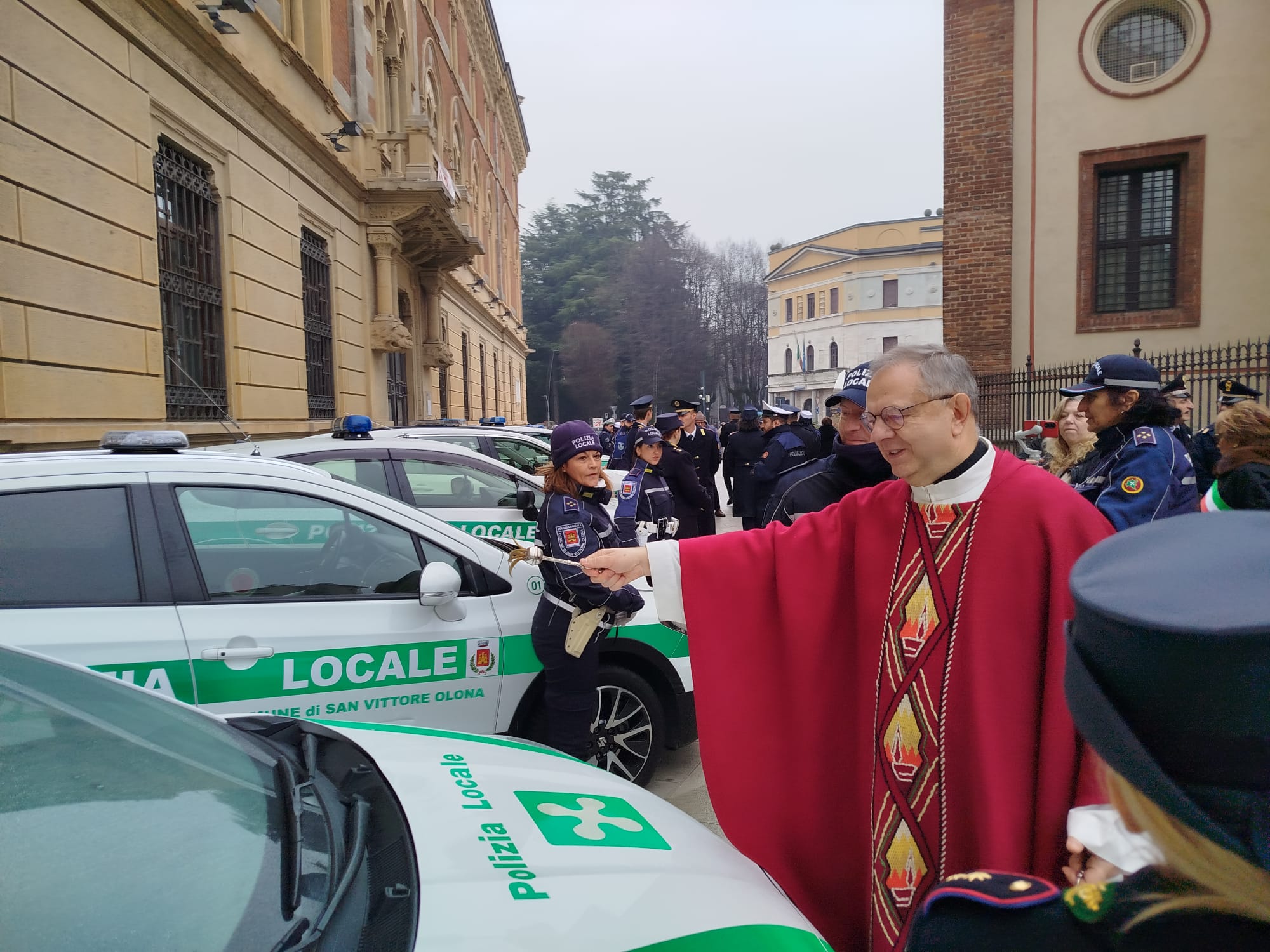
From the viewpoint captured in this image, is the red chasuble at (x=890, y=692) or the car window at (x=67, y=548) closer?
the red chasuble at (x=890, y=692)

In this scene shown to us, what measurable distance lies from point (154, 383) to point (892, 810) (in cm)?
828

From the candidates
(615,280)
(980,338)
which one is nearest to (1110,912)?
(980,338)

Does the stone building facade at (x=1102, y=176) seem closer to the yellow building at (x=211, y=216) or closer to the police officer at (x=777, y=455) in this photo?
the police officer at (x=777, y=455)

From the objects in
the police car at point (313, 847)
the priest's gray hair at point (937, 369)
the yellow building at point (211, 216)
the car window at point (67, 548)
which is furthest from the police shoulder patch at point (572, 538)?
the yellow building at point (211, 216)

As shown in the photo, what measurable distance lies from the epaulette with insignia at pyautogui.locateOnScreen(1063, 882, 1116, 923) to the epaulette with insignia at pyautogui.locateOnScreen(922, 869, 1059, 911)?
3cm

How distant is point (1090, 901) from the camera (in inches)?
33.8

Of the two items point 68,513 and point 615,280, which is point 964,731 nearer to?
point 68,513

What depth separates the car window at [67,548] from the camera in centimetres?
267

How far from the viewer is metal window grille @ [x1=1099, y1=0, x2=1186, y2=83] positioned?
1273 cm

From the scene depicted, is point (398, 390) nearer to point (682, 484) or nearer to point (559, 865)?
point (682, 484)

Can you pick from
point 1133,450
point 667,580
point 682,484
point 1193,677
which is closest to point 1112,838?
point 1193,677

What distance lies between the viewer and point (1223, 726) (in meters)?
0.72

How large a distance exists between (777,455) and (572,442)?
5.20 metres

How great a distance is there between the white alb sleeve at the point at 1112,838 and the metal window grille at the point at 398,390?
16.3 meters
